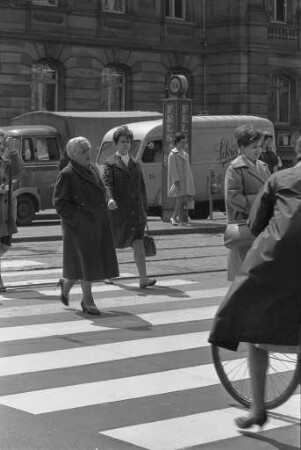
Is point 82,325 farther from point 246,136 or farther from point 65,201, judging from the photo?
point 246,136

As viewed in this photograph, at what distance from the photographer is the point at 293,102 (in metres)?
41.6

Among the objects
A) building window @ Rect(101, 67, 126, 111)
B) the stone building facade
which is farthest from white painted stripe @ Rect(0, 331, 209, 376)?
building window @ Rect(101, 67, 126, 111)

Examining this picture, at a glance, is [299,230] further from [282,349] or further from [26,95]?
[26,95]

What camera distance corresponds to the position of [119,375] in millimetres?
7215

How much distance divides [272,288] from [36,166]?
18615mm

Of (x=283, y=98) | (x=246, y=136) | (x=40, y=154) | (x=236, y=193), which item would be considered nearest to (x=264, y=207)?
(x=246, y=136)

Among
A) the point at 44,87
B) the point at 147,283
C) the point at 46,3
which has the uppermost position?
the point at 46,3

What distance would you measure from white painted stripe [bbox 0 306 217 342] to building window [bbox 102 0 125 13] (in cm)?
2840

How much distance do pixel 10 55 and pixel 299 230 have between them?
29.9 m

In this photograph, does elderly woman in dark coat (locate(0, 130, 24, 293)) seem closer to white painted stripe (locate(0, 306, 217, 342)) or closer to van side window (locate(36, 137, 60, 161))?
white painted stripe (locate(0, 306, 217, 342))

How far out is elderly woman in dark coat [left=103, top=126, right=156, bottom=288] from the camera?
444 inches

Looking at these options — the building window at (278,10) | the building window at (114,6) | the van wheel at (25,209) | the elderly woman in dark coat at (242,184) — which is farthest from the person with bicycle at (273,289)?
the building window at (278,10)

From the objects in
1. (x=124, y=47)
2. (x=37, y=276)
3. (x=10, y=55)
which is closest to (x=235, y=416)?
(x=37, y=276)

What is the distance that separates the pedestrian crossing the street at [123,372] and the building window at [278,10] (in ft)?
105
